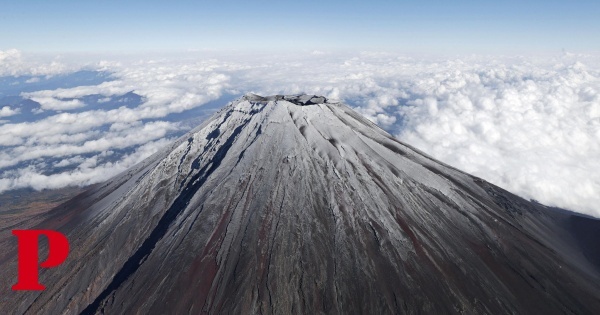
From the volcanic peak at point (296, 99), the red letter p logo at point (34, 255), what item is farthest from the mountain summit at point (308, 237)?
the volcanic peak at point (296, 99)

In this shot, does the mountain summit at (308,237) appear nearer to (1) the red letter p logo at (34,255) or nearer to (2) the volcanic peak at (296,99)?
(1) the red letter p logo at (34,255)

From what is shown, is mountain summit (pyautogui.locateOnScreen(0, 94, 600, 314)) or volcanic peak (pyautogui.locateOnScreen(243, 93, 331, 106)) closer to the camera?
mountain summit (pyautogui.locateOnScreen(0, 94, 600, 314))

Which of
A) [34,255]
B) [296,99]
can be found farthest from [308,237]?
[34,255]

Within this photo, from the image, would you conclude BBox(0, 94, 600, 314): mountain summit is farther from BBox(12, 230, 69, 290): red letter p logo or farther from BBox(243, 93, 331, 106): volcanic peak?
BBox(243, 93, 331, 106): volcanic peak

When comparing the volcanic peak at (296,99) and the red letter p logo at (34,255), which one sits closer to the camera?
the red letter p logo at (34,255)

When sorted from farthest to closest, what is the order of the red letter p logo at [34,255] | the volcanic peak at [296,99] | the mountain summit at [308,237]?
the volcanic peak at [296,99] < the red letter p logo at [34,255] < the mountain summit at [308,237]

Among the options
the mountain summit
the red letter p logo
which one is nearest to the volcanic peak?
the mountain summit
